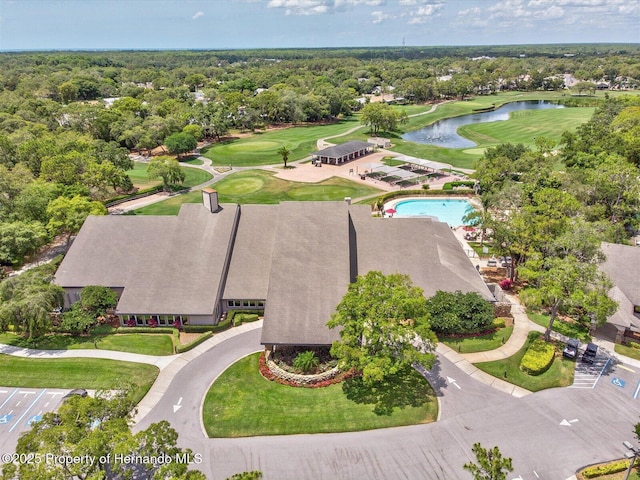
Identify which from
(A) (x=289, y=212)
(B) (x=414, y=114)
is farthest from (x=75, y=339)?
(B) (x=414, y=114)

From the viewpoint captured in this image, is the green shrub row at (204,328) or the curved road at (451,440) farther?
the green shrub row at (204,328)

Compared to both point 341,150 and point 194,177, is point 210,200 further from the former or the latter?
point 341,150

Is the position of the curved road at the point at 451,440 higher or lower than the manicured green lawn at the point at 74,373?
lower

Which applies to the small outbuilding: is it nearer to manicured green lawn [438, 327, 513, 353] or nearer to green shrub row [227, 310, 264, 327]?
green shrub row [227, 310, 264, 327]

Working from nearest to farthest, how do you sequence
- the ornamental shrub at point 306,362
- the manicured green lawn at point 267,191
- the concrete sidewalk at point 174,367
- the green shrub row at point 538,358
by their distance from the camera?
the concrete sidewalk at point 174,367 → the ornamental shrub at point 306,362 → the green shrub row at point 538,358 → the manicured green lawn at point 267,191

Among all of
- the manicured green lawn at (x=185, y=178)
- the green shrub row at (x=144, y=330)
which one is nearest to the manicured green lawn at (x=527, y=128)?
the manicured green lawn at (x=185, y=178)

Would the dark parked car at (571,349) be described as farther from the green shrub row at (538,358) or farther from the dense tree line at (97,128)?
the dense tree line at (97,128)

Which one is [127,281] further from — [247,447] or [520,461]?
[520,461]
